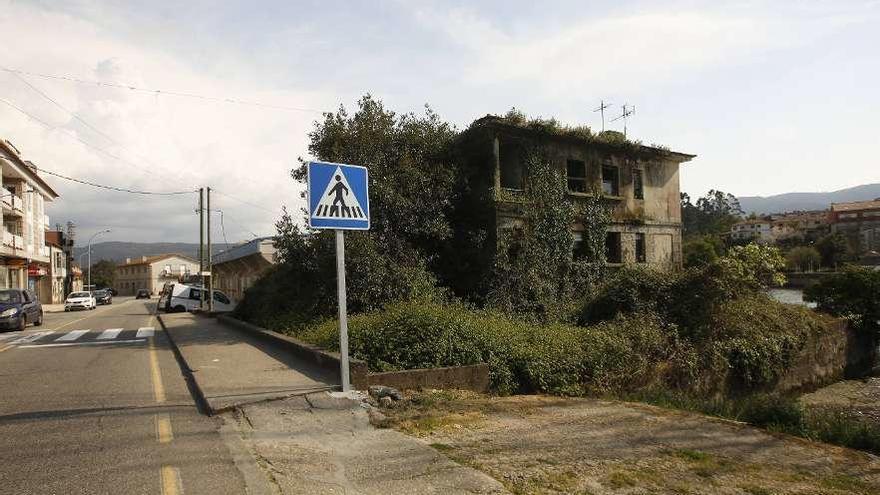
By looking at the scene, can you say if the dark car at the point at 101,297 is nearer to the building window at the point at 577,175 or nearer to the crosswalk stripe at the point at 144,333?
the crosswalk stripe at the point at 144,333

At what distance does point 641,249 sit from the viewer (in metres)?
23.3

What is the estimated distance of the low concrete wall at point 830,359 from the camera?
17.1m

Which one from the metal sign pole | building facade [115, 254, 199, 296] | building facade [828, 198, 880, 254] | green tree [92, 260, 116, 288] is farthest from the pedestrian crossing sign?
building facade [115, 254, 199, 296]

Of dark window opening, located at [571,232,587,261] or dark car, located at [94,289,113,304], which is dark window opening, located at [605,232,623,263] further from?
dark car, located at [94,289,113,304]

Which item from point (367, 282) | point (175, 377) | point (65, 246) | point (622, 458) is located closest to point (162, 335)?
point (367, 282)

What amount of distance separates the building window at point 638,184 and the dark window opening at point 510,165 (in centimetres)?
627

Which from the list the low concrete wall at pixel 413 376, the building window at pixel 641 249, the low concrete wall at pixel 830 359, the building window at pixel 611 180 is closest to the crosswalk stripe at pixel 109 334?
the low concrete wall at pixel 413 376

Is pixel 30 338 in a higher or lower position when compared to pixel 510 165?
lower

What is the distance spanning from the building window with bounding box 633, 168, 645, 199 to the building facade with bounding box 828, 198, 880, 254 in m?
56.3

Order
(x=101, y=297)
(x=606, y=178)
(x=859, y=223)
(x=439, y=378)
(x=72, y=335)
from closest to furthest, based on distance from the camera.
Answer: (x=439, y=378), (x=72, y=335), (x=606, y=178), (x=101, y=297), (x=859, y=223)

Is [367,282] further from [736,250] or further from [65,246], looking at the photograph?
[65,246]

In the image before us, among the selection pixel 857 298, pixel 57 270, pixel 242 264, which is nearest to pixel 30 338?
pixel 242 264

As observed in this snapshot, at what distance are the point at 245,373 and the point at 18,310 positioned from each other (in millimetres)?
16824

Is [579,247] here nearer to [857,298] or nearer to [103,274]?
[857,298]
